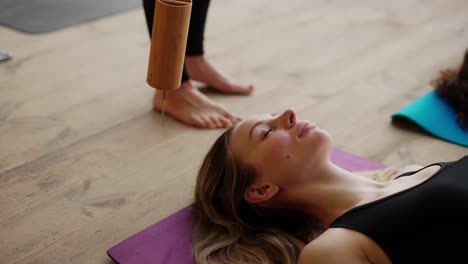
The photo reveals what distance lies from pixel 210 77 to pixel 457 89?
889 millimetres

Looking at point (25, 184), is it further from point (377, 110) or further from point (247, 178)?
point (377, 110)

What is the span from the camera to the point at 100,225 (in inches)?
60.2

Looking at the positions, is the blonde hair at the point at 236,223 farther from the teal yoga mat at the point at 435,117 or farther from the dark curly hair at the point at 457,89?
the dark curly hair at the point at 457,89

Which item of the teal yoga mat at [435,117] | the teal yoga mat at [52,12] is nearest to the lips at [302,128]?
the teal yoga mat at [435,117]

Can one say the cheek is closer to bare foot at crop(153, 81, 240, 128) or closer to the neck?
the neck

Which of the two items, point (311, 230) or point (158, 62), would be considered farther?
point (311, 230)

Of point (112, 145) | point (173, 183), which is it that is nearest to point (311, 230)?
point (173, 183)

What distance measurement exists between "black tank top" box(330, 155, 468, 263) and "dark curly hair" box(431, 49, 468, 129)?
0.85m

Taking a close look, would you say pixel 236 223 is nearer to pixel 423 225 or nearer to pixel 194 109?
pixel 423 225

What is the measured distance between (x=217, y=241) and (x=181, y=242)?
0.09 m

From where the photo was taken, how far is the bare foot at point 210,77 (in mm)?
2186

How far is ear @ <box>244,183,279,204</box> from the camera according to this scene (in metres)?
1.38

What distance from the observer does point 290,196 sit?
4.59ft

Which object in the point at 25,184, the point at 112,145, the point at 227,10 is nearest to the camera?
the point at 25,184
